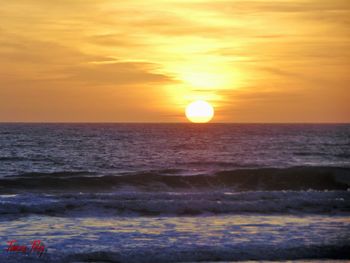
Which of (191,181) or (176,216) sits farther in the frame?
(191,181)

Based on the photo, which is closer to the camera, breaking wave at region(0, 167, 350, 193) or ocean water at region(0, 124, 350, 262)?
ocean water at region(0, 124, 350, 262)

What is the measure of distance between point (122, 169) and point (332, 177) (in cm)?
1509

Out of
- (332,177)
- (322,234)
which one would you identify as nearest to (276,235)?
(322,234)

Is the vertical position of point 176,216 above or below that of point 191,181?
above

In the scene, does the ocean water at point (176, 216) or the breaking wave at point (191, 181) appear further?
the breaking wave at point (191, 181)

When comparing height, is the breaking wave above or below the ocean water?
below

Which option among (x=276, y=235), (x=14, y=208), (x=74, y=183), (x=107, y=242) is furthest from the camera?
(x=74, y=183)

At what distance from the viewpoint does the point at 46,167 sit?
135 feet

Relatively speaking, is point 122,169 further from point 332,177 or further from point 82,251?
point 82,251

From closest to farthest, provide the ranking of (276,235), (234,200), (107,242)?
(107,242)
(276,235)
(234,200)

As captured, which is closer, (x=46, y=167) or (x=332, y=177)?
(x=332, y=177)

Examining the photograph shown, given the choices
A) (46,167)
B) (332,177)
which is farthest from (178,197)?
(46,167)

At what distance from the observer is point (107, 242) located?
576 inches

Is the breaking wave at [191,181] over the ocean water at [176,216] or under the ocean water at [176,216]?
under
